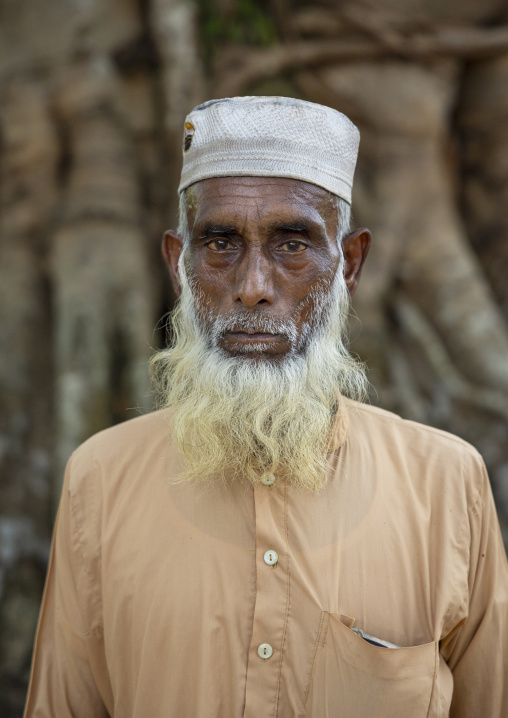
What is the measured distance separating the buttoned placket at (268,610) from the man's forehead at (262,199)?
668mm

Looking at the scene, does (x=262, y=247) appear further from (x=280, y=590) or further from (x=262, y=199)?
(x=280, y=590)

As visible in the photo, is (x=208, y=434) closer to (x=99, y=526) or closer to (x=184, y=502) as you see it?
(x=184, y=502)

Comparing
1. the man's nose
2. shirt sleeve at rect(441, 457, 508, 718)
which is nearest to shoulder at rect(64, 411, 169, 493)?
the man's nose

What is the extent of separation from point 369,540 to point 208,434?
17.7 inches

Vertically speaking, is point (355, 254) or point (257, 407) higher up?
point (355, 254)

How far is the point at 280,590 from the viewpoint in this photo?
4.59 feet

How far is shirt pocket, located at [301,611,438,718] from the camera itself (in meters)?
1.37

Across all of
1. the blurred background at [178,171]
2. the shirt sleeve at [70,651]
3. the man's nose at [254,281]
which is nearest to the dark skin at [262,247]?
the man's nose at [254,281]

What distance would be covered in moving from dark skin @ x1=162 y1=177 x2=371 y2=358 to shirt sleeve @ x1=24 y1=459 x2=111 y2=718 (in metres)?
0.63

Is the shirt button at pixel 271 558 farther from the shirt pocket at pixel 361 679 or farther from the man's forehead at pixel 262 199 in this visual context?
the man's forehead at pixel 262 199

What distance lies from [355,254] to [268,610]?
0.94 metres

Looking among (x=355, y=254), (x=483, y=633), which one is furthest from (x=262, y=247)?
(x=483, y=633)

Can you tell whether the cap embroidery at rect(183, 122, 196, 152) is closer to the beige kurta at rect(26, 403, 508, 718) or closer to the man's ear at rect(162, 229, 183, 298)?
the man's ear at rect(162, 229, 183, 298)

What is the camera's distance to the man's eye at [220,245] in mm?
1575
